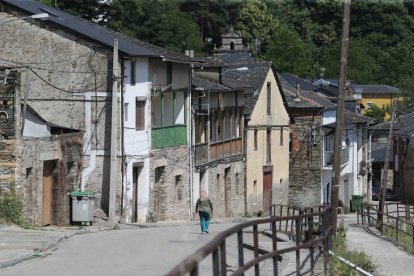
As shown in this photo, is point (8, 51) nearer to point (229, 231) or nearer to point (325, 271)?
point (325, 271)

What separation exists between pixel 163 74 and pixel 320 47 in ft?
325

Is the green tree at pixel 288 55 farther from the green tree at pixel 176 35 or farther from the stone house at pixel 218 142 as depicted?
the stone house at pixel 218 142

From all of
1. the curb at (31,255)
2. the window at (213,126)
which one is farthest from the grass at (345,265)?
the window at (213,126)

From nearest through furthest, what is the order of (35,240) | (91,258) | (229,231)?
(229,231), (91,258), (35,240)

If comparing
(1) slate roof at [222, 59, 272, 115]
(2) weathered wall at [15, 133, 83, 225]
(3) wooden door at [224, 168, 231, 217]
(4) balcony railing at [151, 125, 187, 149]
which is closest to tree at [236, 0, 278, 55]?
(1) slate roof at [222, 59, 272, 115]

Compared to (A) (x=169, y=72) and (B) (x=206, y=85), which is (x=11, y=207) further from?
(B) (x=206, y=85)

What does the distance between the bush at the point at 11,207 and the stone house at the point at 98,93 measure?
671 centimetres

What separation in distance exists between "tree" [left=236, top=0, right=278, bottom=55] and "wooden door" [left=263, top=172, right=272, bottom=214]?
63.0 metres

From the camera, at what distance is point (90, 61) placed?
121 feet

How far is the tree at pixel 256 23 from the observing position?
11906 cm

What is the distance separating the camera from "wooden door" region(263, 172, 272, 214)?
179 ft

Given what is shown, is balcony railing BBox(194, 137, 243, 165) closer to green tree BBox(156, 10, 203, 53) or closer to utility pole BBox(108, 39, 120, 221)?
utility pole BBox(108, 39, 120, 221)

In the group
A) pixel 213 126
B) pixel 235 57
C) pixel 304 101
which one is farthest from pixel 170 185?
pixel 235 57

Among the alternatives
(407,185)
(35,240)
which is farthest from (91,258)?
(407,185)
